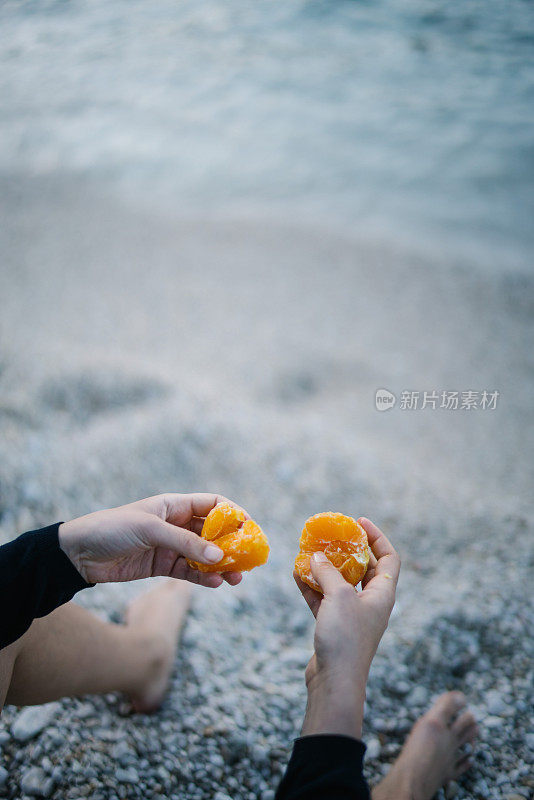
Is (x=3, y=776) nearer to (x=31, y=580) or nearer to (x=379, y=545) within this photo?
(x=31, y=580)

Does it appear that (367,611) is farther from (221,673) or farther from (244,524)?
(221,673)

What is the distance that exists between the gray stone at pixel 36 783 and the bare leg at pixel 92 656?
0.72ft

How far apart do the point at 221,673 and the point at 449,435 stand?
2432 mm

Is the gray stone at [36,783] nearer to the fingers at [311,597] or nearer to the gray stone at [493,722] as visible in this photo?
the fingers at [311,597]

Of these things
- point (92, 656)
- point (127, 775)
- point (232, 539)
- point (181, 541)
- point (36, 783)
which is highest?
point (181, 541)

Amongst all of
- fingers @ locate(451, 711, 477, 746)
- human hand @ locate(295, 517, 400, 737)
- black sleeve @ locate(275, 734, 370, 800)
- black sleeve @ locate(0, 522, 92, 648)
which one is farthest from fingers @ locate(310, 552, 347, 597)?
fingers @ locate(451, 711, 477, 746)

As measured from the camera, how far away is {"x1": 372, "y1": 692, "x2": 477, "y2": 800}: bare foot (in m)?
1.81

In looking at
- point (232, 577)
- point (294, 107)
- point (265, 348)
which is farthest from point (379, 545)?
point (294, 107)

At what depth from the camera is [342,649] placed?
1330 millimetres

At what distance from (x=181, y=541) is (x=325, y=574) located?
1.32ft

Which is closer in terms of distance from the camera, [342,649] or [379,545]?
[342,649]

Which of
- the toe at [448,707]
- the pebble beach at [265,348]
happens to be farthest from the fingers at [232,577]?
the toe at [448,707]

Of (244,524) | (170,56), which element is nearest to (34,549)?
(244,524)

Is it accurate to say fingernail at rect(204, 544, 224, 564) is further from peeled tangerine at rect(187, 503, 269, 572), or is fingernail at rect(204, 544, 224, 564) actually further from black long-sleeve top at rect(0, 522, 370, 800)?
black long-sleeve top at rect(0, 522, 370, 800)
